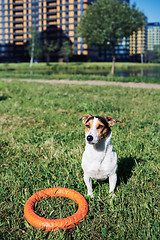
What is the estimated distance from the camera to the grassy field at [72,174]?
2.51 m

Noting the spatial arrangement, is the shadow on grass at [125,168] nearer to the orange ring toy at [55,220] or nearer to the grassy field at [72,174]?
the grassy field at [72,174]

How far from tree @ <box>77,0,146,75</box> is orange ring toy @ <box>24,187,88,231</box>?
22.8m

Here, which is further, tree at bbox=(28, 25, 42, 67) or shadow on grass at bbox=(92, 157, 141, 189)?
tree at bbox=(28, 25, 42, 67)

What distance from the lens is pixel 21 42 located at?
101375 millimetres

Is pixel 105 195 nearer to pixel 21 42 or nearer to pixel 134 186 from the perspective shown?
pixel 134 186

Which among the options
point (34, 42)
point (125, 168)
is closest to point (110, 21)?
point (125, 168)

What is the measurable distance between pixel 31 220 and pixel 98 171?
2.98 ft

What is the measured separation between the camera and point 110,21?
2333 cm

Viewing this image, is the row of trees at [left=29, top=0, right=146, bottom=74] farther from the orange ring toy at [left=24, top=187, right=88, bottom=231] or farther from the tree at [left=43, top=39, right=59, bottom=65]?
the tree at [left=43, top=39, right=59, bottom=65]

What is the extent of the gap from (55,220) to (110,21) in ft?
78.1

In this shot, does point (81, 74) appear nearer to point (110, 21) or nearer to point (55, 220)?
point (110, 21)

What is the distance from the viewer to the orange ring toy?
2.40 m

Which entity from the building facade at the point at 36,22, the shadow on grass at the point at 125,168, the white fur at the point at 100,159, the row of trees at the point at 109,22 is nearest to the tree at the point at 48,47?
the building facade at the point at 36,22

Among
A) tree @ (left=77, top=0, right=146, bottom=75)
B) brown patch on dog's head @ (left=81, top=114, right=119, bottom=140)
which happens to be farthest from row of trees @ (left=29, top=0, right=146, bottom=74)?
brown patch on dog's head @ (left=81, top=114, right=119, bottom=140)
